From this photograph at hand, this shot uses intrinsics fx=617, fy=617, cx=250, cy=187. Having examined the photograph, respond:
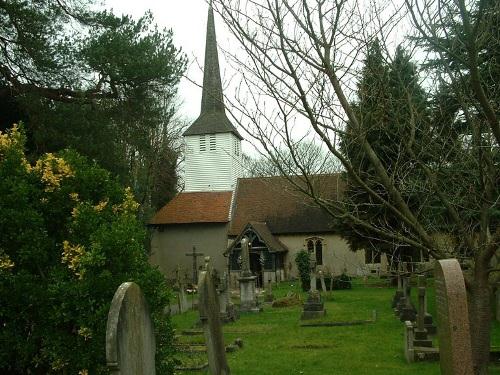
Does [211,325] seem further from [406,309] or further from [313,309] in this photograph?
[313,309]

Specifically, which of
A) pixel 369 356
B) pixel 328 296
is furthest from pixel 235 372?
pixel 328 296

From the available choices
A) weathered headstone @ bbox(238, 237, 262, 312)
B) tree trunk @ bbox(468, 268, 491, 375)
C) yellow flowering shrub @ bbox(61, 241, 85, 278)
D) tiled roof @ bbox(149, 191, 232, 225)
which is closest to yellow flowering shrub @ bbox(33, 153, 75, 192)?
yellow flowering shrub @ bbox(61, 241, 85, 278)

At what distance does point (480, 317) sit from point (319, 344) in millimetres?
8611

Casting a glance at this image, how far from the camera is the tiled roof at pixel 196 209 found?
4019 cm

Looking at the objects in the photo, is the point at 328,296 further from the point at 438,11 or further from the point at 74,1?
the point at 438,11

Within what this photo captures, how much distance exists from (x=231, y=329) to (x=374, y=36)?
44.9ft

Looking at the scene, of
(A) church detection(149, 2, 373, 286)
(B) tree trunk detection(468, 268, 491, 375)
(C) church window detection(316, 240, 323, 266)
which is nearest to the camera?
(B) tree trunk detection(468, 268, 491, 375)

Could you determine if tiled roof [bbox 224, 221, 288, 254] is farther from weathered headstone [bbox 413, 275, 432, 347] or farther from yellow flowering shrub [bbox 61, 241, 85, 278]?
yellow flowering shrub [bbox 61, 241, 85, 278]

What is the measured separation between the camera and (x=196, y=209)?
40.9m

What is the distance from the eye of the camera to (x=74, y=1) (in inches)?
656

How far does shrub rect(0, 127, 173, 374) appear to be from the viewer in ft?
22.6

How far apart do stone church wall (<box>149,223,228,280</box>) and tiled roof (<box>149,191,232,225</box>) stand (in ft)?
1.46

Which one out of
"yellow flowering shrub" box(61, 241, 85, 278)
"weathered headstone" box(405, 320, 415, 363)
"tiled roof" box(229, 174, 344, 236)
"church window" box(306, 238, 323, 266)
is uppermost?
"tiled roof" box(229, 174, 344, 236)

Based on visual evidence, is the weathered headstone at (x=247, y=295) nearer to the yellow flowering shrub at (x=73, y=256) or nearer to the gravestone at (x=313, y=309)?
the gravestone at (x=313, y=309)
